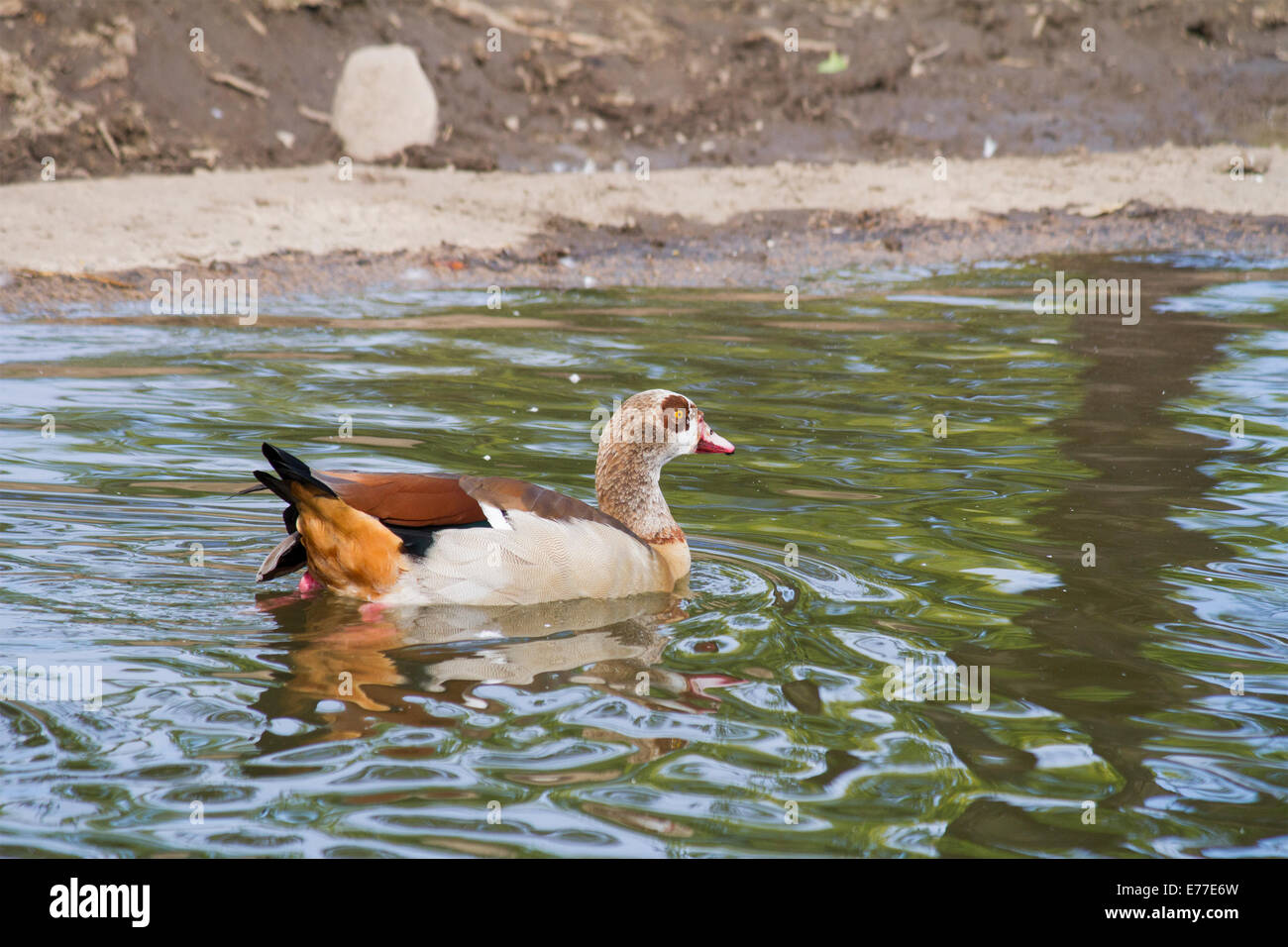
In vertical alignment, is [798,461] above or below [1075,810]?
above

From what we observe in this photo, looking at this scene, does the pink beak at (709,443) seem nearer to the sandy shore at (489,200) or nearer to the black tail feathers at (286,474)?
the black tail feathers at (286,474)

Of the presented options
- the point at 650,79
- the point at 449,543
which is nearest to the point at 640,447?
the point at 449,543

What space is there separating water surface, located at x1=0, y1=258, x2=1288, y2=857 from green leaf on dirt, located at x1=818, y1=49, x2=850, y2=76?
10440 millimetres

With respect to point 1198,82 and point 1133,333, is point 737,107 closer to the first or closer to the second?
point 1198,82

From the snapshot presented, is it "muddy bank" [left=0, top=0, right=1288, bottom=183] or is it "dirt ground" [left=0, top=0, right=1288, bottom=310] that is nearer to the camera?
"dirt ground" [left=0, top=0, right=1288, bottom=310]

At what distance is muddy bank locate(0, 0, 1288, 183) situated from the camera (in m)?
17.3

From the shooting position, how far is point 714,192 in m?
17.7

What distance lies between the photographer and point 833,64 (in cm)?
2155

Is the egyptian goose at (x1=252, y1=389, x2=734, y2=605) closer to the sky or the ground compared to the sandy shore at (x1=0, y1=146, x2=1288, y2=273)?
closer to the ground

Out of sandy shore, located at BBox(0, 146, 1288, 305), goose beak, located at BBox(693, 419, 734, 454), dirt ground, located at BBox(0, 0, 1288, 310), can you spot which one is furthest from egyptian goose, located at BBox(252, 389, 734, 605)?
sandy shore, located at BBox(0, 146, 1288, 305)

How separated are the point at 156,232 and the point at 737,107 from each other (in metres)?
8.79

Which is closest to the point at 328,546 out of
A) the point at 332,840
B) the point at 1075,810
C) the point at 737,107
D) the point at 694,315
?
the point at 332,840

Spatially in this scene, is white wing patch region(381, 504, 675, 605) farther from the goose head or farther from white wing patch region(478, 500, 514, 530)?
the goose head

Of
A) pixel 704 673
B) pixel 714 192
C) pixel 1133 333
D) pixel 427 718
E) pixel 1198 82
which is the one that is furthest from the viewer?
pixel 1198 82
